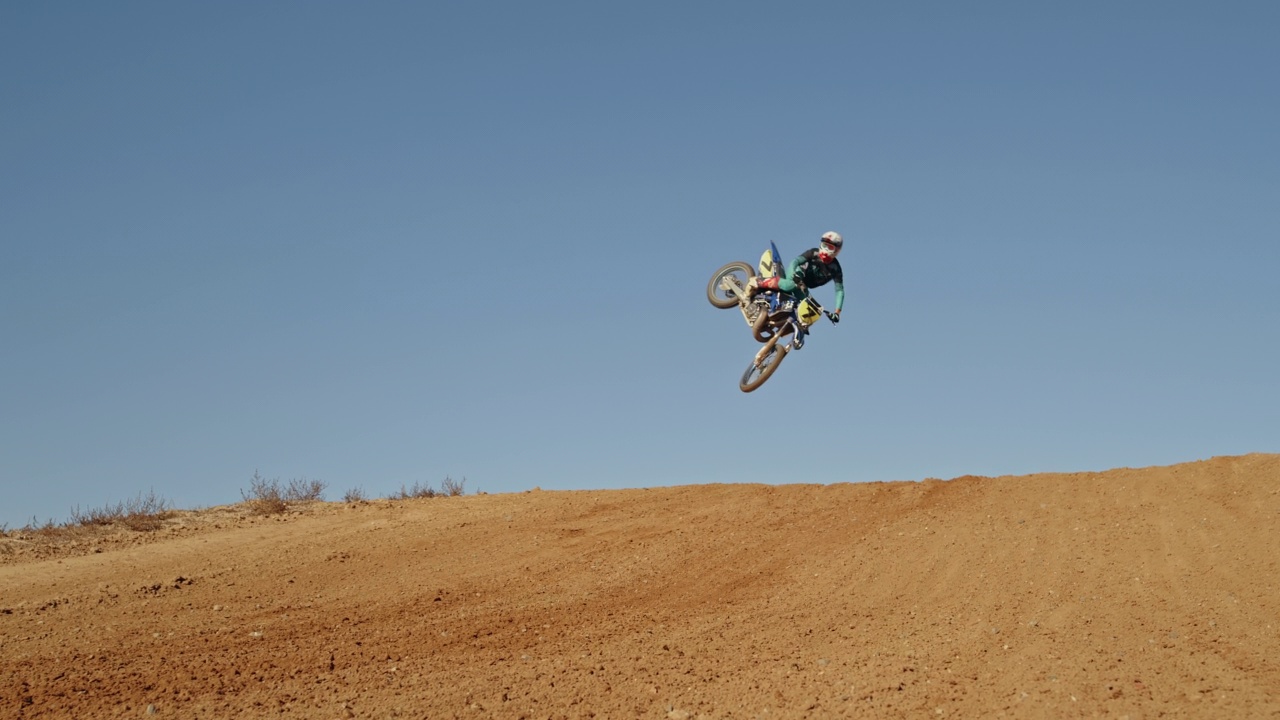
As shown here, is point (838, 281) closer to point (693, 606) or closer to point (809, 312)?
point (809, 312)

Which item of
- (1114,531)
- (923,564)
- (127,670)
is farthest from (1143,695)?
(127,670)

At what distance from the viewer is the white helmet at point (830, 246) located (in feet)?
50.5

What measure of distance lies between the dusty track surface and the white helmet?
402 centimetres

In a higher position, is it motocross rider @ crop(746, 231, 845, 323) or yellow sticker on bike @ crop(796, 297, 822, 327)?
motocross rider @ crop(746, 231, 845, 323)

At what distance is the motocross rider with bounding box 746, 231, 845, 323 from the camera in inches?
607

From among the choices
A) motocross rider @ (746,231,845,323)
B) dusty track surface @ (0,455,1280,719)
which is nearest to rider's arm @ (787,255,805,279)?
motocross rider @ (746,231,845,323)

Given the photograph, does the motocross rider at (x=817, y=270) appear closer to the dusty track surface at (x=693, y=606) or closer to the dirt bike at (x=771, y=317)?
the dirt bike at (x=771, y=317)

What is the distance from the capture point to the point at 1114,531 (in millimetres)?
14625

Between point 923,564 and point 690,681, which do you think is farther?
point 923,564

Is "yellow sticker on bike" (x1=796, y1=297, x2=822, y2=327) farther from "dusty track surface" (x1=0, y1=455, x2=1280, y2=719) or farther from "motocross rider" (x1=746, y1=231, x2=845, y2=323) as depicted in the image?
"dusty track surface" (x1=0, y1=455, x2=1280, y2=719)

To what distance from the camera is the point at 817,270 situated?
15703mm

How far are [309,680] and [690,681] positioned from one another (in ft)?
11.8

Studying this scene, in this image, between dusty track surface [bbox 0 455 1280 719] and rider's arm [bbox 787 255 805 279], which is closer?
dusty track surface [bbox 0 455 1280 719]

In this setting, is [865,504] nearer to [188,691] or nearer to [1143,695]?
[1143,695]
